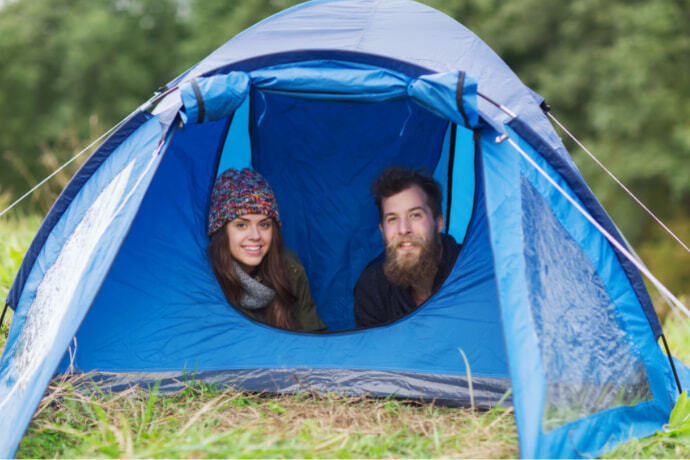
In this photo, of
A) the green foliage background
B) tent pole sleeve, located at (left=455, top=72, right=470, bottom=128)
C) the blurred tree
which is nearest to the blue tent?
tent pole sleeve, located at (left=455, top=72, right=470, bottom=128)

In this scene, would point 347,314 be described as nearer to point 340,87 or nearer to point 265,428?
point 265,428

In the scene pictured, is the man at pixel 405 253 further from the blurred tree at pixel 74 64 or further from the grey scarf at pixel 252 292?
the blurred tree at pixel 74 64

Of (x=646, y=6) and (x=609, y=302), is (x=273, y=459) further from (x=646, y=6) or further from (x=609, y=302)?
(x=646, y=6)

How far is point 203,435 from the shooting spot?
88.6 inches

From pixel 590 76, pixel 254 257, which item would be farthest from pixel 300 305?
pixel 590 76

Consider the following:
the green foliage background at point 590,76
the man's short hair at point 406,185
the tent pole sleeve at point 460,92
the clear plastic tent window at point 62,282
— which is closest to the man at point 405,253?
the man's short hair at point 406,185

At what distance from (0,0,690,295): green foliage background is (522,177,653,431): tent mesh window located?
5673 mm

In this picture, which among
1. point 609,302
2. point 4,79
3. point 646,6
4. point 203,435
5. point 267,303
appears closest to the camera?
point 203,435

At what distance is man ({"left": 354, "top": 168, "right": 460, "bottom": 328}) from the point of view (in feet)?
10.1

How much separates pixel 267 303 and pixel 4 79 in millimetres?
13712

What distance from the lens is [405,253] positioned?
121 inches

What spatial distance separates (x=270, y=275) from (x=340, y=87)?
103 centimetres

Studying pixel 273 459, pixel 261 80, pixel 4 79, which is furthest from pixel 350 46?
pixel 4 79

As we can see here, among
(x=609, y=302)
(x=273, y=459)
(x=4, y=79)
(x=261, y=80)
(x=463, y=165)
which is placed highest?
(x=4, y=79)
